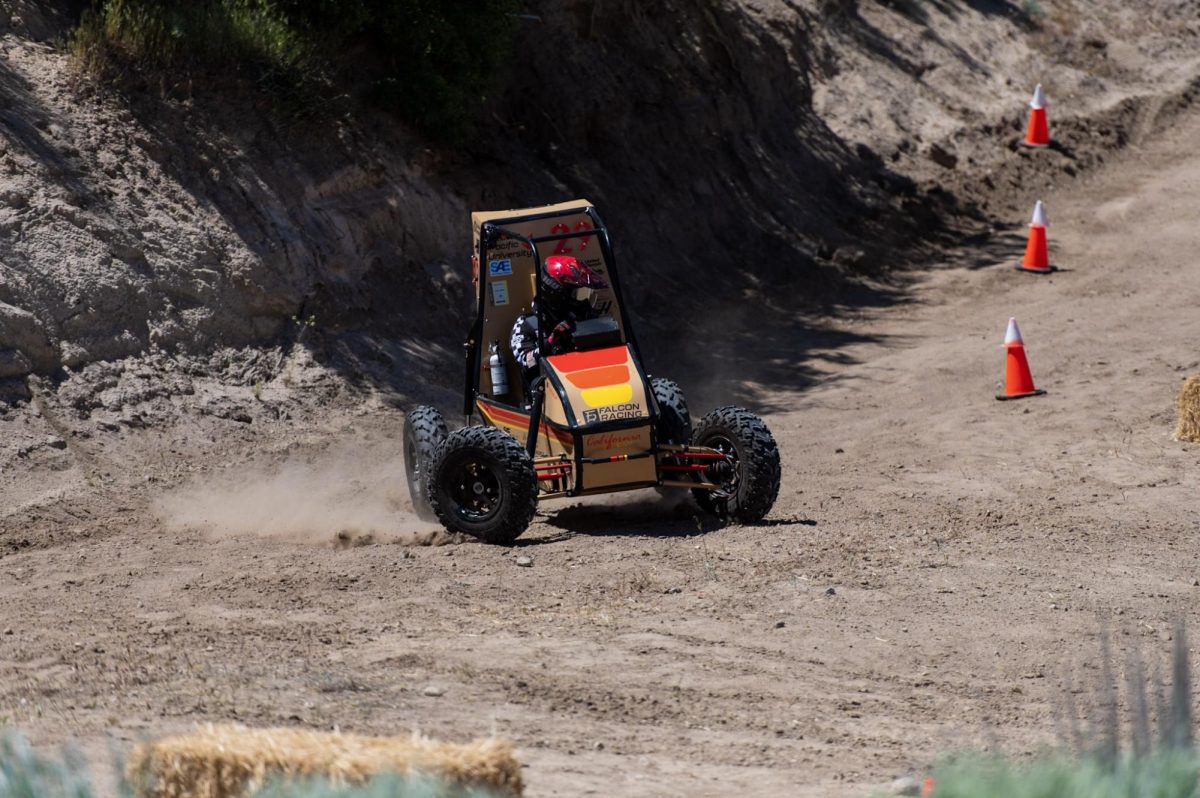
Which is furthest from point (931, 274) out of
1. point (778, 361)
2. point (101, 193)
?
point (101, 193)

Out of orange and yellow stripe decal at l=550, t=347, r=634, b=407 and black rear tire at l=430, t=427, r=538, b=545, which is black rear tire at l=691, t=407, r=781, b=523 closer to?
orange and yellow stripe decal at l=550, t=347, r=634, b=407

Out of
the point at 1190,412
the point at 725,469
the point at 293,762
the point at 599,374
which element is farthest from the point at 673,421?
the point at 293,762

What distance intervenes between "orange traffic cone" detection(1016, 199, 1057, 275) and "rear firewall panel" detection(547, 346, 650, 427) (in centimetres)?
983

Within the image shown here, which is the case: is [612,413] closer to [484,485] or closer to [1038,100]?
[484,485]

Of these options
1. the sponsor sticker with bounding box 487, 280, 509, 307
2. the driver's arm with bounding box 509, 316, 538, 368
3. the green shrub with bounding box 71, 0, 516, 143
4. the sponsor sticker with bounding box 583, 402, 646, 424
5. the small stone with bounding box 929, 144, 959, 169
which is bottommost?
the sponsor sticker with bounding box 583, 402, 646, 424

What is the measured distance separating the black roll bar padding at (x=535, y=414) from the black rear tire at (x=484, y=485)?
12 cm

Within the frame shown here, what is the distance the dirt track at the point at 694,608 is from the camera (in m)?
6.19

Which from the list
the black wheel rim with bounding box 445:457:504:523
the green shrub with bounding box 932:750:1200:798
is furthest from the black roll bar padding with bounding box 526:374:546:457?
the green shrub with bounding box 932:750:1200:798

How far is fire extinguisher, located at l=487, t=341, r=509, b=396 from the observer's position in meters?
10.8

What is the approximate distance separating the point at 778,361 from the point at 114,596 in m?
8.93

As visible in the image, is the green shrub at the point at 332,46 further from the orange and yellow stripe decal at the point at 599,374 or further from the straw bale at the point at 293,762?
the straw bale at the point at 293,762

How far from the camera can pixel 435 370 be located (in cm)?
1453

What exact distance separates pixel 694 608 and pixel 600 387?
7.27 feet

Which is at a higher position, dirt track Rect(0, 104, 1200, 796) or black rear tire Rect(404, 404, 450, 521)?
black rear tire Rect(404, 404, 450, 521)
